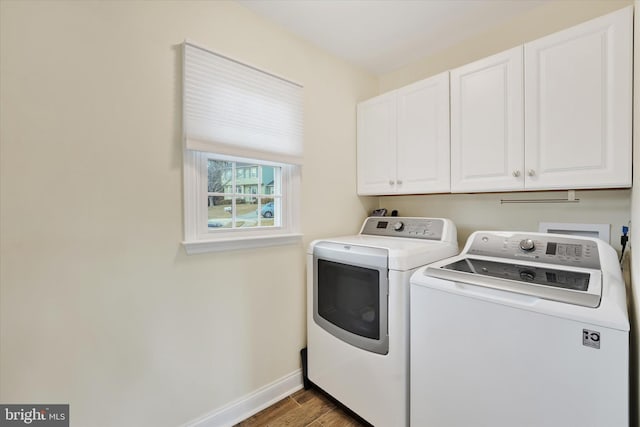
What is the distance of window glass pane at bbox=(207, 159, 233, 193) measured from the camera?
4.96 ft

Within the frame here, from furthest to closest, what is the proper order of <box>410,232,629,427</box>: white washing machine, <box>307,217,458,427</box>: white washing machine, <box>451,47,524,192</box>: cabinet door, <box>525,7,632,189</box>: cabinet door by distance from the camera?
<box>451,47,524,192</box>: cabinet door < <box>307,217,458,427</box>: white washing machine < <box>525,7,632,189</box>: cabinet door < <box>410,232,629,427</box>: white washing machine

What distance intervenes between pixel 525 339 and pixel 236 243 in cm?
137

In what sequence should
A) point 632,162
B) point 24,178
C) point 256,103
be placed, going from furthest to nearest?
point 256,103
point 632,162
point 24,178

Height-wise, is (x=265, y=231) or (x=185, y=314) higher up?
(x=265, y=231)

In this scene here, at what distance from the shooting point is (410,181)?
6.34ft

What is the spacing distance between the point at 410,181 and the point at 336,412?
1553mm

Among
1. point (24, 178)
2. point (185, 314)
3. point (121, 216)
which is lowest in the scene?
point (185, 314)

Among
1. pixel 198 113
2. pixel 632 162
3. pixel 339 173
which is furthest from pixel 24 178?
pixel 632 162

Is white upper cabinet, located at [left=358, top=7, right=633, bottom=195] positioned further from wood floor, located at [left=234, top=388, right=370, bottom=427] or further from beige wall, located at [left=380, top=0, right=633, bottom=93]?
wood floor, located at [left=234, top=388, right=370, bottom=427]

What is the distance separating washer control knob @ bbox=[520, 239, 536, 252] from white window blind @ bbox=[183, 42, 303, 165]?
4.46 feet

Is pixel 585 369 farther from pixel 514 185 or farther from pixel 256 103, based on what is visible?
pixel 256 103

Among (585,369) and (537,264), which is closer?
(585,369)

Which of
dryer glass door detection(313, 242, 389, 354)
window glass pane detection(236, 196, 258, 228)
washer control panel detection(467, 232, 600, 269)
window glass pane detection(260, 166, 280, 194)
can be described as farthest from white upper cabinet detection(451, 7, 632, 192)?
window glass pane detection(236, 196, 258, 228)

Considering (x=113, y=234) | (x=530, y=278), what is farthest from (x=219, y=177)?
(x=530, y=278)
